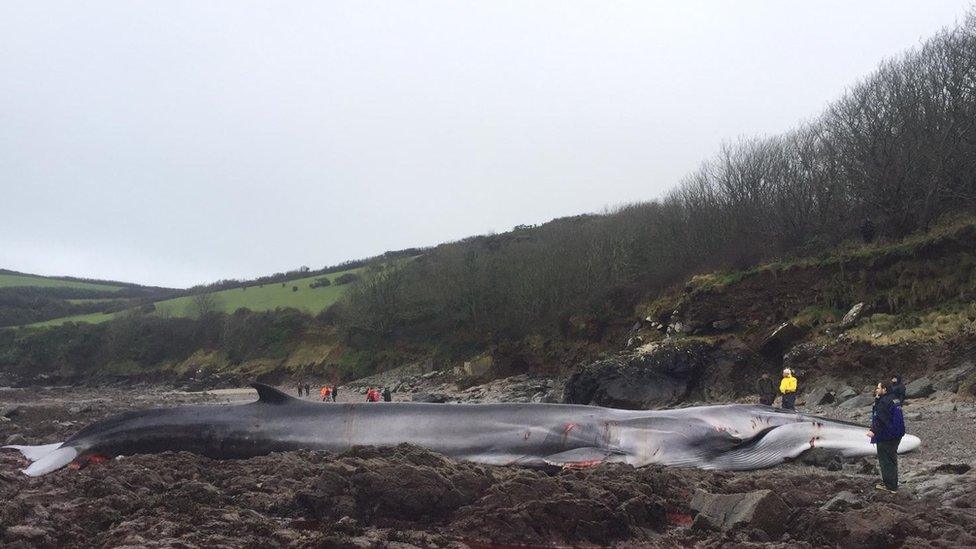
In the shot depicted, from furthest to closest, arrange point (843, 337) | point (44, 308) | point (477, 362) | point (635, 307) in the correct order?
1. point (44, 308)
2. point (477, 362)
3. point (635, 307)
4. point (843, 337)

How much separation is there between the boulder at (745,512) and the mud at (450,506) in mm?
56

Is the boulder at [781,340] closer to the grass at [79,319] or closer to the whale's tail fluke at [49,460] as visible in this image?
the whale's tail fluke at [49,460]

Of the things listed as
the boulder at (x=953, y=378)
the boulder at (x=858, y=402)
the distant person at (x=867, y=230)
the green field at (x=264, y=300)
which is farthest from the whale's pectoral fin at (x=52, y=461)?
the green field at (x=264, y=300)

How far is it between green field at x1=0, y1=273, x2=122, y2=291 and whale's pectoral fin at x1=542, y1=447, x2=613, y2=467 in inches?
4432

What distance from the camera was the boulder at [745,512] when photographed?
19.9ft

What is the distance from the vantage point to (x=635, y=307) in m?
35.7

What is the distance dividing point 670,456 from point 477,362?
32.5 metres

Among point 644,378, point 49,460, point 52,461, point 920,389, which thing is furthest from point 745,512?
point 644,378

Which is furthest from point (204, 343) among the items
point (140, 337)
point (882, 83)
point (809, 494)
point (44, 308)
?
point (809, 494)

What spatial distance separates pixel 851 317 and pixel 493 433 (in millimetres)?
17176

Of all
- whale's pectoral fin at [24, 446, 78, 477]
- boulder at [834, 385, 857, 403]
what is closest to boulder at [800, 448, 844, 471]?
boulder at [834, 385, 857, 403]

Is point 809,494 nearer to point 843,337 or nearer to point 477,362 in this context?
point 843,337

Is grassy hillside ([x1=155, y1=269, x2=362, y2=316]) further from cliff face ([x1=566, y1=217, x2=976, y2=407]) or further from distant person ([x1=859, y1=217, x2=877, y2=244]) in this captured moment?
distant person ([x1=859, y1=217, x2=877, y2=244])

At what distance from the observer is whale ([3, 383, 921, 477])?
9.38m
